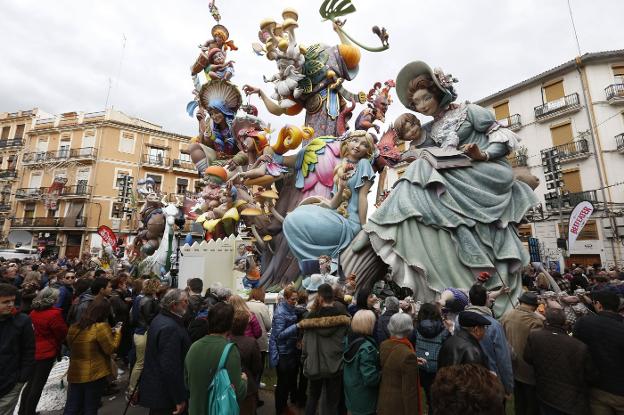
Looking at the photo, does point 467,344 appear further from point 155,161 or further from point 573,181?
point 155,161

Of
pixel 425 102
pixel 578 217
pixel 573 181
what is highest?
pixel 573 181

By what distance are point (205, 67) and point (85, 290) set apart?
967 cm

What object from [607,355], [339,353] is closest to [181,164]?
[339,353]

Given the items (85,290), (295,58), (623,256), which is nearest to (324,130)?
(295,58)

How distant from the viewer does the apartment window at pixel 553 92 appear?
22672 millimetres

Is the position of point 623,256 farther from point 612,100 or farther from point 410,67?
point 410,67

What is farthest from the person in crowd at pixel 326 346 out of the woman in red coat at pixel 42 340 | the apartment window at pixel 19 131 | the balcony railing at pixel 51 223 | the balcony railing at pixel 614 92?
the apartment window at pixel 19 131

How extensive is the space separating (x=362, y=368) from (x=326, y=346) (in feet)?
1.35

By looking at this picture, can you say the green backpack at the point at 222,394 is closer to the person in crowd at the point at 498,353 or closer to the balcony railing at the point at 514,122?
the person in crowd at the point at 498,353

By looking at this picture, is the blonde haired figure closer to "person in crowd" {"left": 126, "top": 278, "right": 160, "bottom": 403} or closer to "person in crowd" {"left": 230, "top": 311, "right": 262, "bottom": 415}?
"person in crowd" {"left": 126, "top": 278, "right": 160, "bottom": 403}

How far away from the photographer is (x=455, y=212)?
19.4 ft

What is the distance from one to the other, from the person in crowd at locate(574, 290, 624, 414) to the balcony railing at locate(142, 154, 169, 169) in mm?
34909

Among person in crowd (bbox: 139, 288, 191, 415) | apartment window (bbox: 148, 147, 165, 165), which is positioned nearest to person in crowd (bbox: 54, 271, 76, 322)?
person in crowd (bbox: 139, 288, 191, 415)

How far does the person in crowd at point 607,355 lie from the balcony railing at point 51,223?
34.7 m
